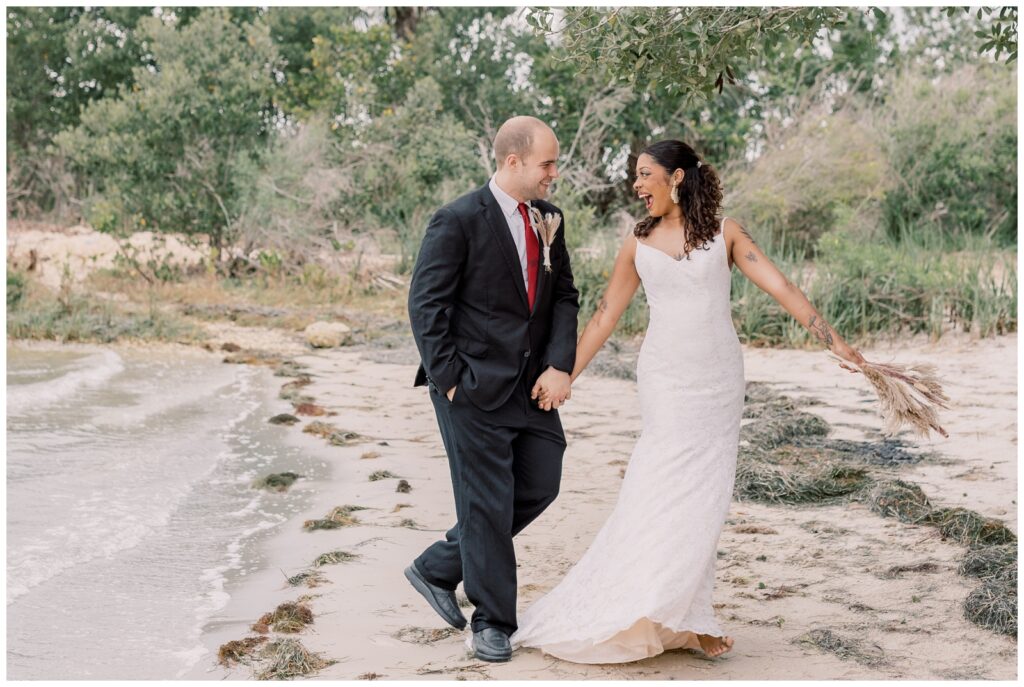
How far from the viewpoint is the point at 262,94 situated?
19000 millimetres

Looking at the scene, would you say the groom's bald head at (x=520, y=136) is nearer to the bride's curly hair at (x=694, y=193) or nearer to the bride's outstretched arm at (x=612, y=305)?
the bride's curly hair at (x=694, y=193)

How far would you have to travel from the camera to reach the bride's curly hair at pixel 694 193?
4.29m

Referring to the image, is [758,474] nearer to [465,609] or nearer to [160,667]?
[465,609]


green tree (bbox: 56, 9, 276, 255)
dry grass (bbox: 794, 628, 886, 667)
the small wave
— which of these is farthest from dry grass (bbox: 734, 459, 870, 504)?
green tree (bbox: 56, 9, 276, 255)

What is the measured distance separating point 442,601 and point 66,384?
8353 mm

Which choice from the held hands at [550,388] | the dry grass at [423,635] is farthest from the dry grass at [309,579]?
the held hands at [550,388]

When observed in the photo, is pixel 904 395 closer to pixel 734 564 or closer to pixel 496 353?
pixel 496 353

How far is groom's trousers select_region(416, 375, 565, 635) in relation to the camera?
4.35m

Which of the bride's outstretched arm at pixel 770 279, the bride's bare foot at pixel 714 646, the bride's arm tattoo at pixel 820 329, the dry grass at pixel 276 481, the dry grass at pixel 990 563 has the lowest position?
the dry grass at pixel 276 481

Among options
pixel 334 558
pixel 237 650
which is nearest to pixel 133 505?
pixel 334 558

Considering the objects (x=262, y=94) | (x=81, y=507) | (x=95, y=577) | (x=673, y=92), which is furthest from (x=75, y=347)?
(x=673, y=92)

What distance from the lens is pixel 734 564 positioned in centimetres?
571

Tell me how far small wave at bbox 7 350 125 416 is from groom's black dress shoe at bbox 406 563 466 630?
23.4 feet

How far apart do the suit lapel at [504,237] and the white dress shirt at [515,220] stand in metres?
0.04
